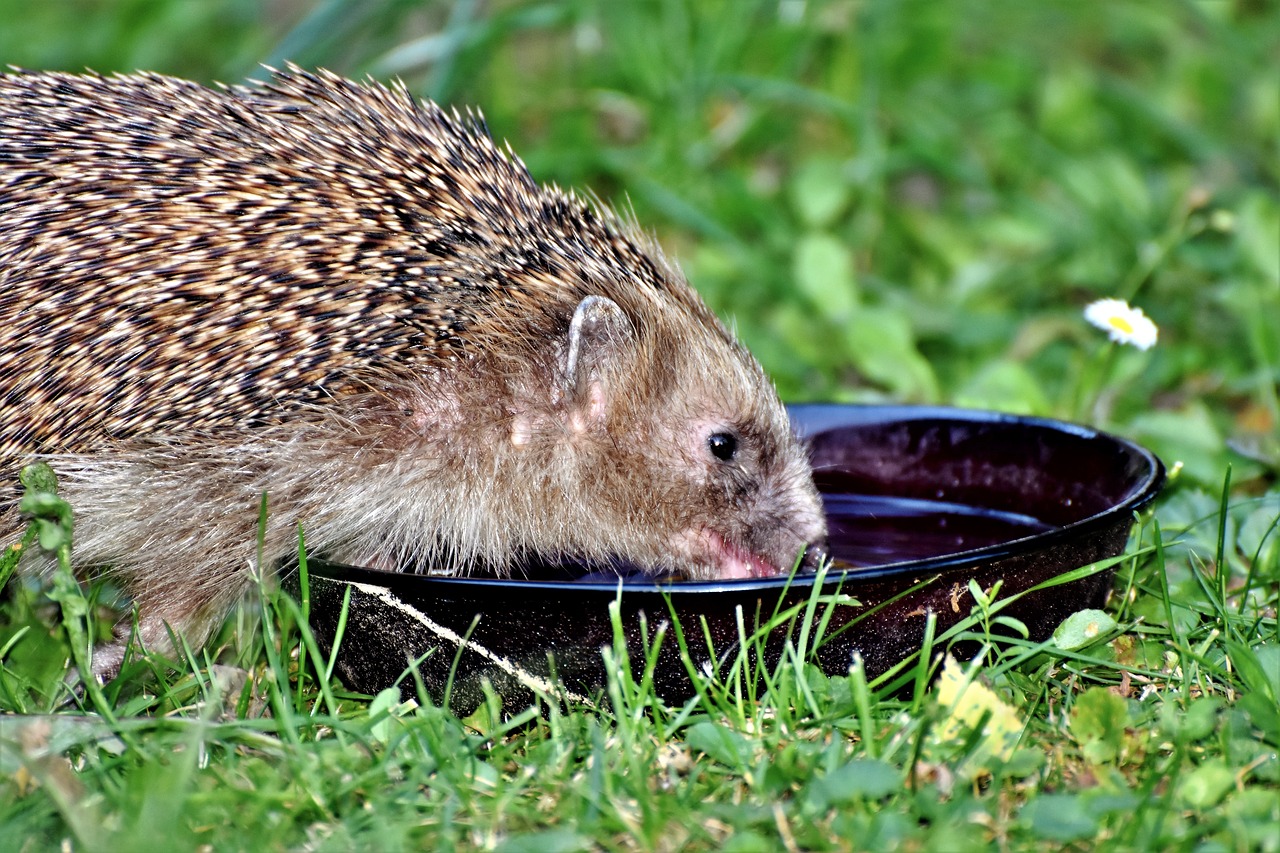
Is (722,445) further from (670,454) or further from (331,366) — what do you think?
(331,366)

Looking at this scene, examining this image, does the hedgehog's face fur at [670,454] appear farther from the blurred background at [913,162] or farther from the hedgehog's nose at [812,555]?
the blurred background at [913,162]

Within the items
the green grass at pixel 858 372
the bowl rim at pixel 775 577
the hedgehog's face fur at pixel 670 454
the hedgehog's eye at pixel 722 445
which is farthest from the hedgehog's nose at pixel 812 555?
the bowl rim at pixel 775 577

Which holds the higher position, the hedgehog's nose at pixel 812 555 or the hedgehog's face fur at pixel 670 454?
the hedgehog's face fur at pixel 670 454

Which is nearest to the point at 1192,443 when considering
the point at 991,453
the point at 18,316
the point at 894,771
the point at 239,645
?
the point at 991,453

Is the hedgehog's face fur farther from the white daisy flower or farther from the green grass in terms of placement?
the white daisy flower

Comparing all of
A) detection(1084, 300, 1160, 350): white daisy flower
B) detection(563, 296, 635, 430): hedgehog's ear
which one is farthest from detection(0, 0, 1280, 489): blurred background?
detection(563, 296, 635, 430): hedgehog's ear

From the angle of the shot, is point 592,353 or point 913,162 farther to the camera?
point 913,162

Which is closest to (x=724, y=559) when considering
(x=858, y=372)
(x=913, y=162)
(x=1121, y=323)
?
(x=1121, y=323)
